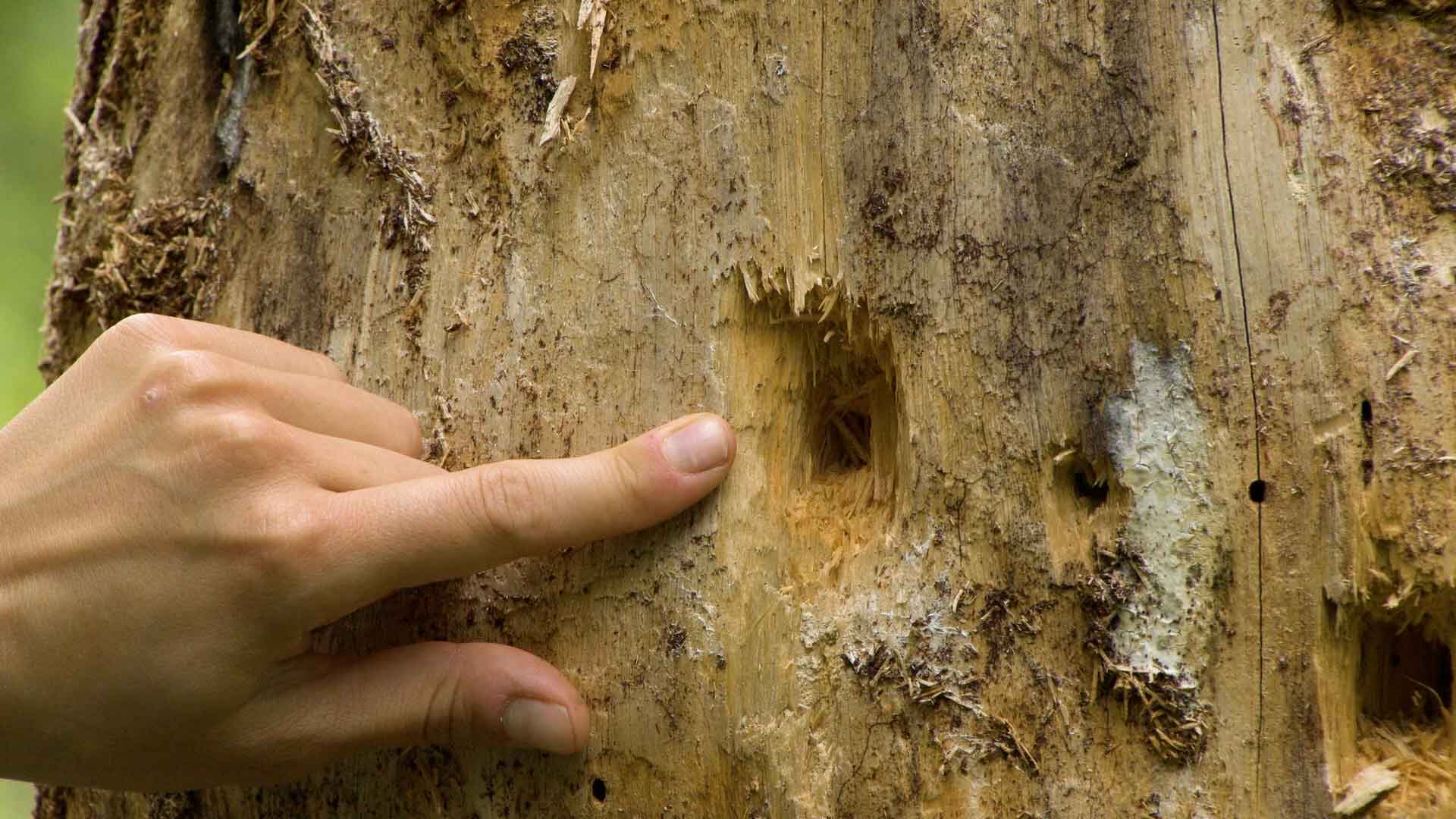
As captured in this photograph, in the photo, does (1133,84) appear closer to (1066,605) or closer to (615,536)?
(1066,605)

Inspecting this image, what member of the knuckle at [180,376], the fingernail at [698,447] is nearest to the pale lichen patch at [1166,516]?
the fingernail at [698,447]

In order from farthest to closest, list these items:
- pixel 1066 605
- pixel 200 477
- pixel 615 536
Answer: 1. pixel 615 536
2. pixel 1066 605
3. pixel 200 477

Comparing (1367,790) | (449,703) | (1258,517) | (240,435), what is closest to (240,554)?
(240,435)

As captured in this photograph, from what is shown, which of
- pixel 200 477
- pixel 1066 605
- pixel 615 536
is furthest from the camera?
pixel 615 536

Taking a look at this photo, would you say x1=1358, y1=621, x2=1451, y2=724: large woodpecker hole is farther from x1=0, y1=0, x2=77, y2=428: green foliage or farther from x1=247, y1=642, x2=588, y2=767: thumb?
x1=0, y1=0, x2=77, y2=428: green foliage

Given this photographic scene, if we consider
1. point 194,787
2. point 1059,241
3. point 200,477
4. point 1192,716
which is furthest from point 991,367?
point 194,787

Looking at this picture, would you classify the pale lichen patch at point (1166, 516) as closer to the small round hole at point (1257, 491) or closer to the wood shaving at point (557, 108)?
the small round hole at point (1257, 491)
